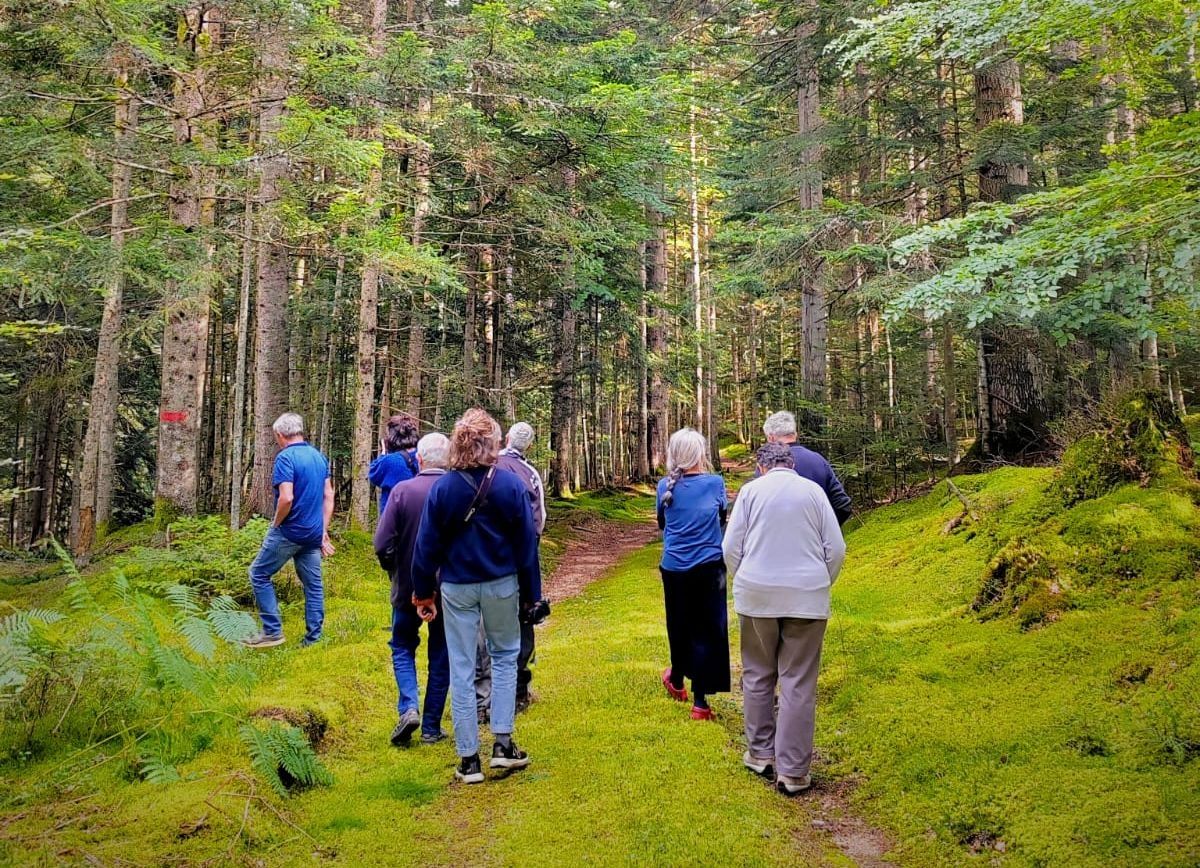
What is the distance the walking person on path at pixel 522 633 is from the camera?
5230mm

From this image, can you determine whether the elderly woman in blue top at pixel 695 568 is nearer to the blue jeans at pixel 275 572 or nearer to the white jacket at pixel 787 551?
the white jacket at pixel 787 551

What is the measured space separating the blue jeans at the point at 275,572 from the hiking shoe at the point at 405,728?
2.64m

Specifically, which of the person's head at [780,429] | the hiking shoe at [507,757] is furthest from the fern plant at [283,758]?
the person's head at [780,429]

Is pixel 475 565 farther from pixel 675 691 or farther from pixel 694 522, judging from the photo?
pixel 675 691

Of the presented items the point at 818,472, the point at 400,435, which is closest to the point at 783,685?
the point at 818,472

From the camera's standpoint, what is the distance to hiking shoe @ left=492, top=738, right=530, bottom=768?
4414 mm

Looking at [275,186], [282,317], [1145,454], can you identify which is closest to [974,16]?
[1145,454]

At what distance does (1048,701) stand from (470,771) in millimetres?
3488

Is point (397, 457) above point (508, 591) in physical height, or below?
above

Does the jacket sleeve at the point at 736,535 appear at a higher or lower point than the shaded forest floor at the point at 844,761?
higher

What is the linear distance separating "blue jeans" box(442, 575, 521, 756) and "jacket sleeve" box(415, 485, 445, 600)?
137mm

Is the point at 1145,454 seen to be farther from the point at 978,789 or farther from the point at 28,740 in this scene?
the point at 28,740

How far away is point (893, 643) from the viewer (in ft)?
20.1

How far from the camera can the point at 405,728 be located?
195 inches
